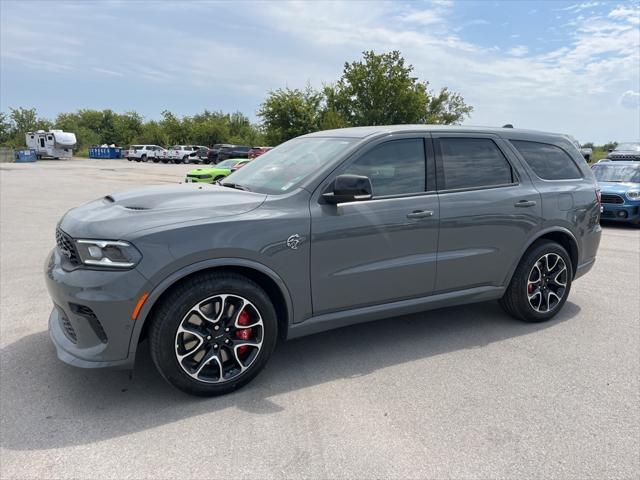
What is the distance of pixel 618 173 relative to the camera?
41.7ft

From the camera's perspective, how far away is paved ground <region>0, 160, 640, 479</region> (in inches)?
101

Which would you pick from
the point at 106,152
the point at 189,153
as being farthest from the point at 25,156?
the point at 189,153

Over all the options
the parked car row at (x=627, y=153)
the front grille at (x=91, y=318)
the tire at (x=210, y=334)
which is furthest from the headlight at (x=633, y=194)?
the front grille at (x=91, y=318)

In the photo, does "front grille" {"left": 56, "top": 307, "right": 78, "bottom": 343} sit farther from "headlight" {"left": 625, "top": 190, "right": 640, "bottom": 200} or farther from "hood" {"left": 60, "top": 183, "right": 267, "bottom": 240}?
"headlight" {"left": 625, "top": 190, "right": 640, "bottom": 200}

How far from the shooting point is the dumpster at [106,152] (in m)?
60.5

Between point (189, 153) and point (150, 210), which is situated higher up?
point (150, 210)

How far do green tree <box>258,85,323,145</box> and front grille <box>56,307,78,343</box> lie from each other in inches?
1646

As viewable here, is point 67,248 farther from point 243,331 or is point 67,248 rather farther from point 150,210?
point 243,331

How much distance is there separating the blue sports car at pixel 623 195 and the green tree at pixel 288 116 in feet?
110

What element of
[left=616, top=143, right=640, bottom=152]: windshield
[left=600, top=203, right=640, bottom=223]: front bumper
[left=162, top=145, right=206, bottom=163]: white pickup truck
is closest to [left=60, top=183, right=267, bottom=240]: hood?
[left=600, top=203, right=640, bottom=223]: front bumper

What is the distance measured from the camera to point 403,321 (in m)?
4.70

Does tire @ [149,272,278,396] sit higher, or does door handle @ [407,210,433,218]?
door handle @ [407,210,433,218]

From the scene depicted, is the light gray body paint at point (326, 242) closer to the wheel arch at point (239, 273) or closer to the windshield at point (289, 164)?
the wheel arch at point (239, 273)

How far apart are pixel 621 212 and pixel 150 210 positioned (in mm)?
11703
